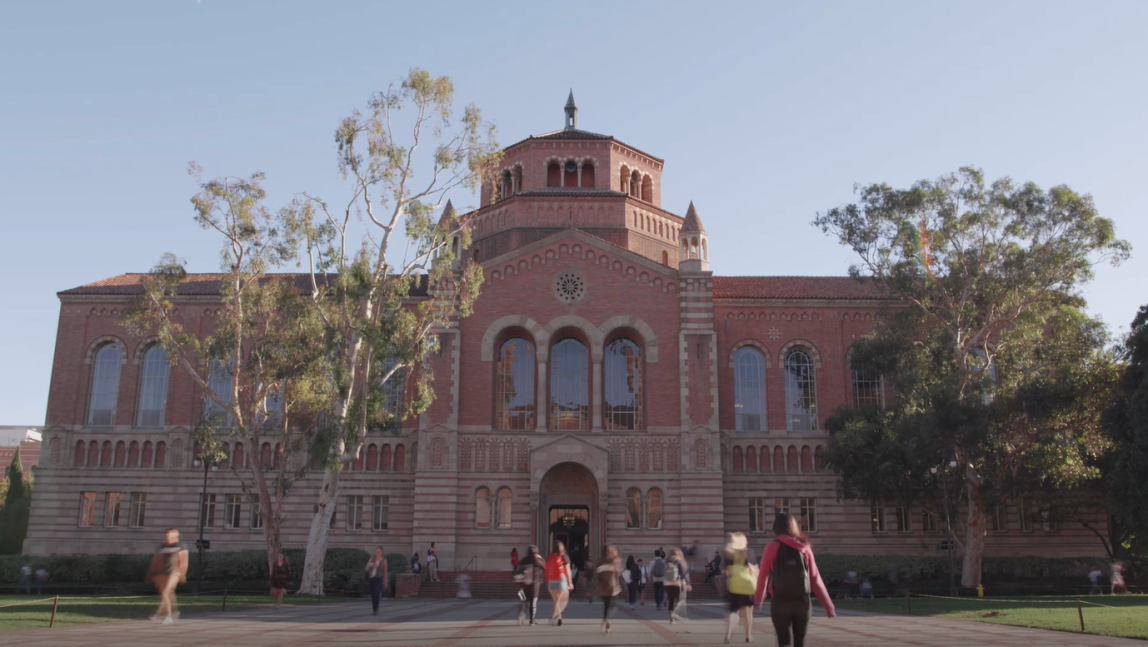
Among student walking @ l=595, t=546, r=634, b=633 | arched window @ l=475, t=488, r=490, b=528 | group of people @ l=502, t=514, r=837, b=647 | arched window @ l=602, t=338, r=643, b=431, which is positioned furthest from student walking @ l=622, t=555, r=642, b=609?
arched window @ l=602, t=338, r=643, b=431

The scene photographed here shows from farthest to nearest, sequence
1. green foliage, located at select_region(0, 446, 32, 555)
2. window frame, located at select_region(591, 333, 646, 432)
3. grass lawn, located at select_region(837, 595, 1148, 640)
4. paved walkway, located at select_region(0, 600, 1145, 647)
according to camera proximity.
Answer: green foliage, located at select_region(0, 446, 32, 555) < window frame, located at select_region(591, 333, 646, 432) < grass lawn, located at select_region(837, 595, 1148, 640) < paved walkway, located at select_region(0, 600, 1145, 647)

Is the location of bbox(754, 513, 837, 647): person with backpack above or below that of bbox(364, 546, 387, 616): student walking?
above

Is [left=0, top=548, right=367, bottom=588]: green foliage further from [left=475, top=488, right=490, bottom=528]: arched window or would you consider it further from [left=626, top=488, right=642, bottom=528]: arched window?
[left=626, top=488, right=642, bottom=528]: arched window

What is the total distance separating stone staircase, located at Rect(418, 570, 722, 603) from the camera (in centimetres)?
3731

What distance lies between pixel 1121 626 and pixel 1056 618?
2826 millimetres

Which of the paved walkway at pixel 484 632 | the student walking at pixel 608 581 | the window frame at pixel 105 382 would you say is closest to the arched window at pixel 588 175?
the window frame at pixel 105 382

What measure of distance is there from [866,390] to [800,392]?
331 centimetres

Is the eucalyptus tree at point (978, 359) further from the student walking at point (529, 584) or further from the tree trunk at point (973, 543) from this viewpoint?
the student walking at point (529, 584)

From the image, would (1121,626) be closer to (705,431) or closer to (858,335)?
(705,431)

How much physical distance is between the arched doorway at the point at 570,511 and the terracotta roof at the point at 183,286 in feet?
39.1

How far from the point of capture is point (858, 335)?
46.2 meters

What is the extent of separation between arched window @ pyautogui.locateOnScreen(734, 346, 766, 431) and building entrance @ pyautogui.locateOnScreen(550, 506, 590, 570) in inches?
350

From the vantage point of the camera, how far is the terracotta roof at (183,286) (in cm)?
4659

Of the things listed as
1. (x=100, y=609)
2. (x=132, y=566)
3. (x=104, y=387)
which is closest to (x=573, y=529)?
(x=132, y=566)
